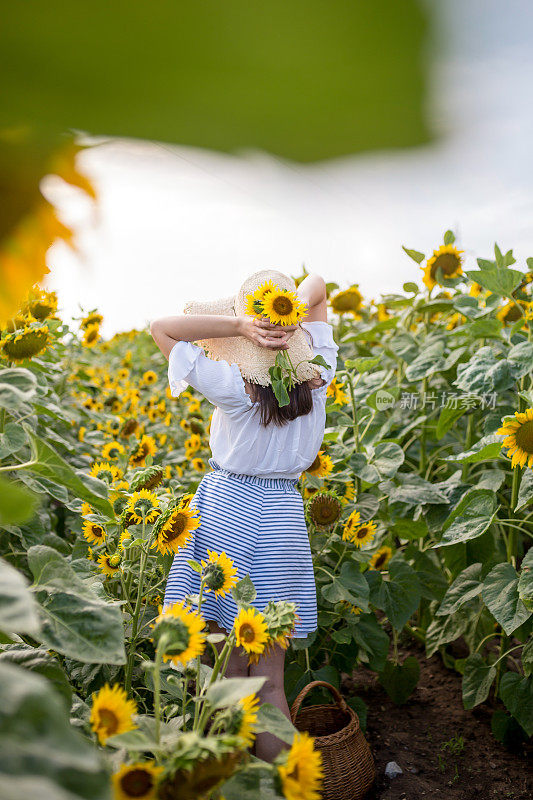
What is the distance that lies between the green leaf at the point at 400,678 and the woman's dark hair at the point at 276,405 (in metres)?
0.88

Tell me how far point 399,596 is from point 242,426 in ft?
2.25

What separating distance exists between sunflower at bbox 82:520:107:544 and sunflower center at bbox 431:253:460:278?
139 cm

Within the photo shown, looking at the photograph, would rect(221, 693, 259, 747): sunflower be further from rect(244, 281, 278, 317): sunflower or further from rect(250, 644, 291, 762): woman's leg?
rect(244, 281, 278, 317): sunflower

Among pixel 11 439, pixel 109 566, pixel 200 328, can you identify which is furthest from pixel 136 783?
pixel 200 328

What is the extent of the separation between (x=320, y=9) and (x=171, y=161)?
66 mm

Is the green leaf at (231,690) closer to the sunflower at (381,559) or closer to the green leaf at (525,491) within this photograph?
the green leaf at (525,491)

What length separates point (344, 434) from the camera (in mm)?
2242

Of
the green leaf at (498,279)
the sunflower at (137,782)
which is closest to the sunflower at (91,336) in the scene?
the green leaf at (498,279)

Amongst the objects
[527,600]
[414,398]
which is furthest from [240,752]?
[414,398]

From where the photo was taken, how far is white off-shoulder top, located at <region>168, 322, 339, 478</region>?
1541 millimetres

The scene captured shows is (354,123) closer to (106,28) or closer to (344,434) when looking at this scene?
(106,28)

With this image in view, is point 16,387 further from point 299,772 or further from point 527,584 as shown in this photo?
→ point 527,584

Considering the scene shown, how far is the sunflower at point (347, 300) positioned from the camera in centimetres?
255

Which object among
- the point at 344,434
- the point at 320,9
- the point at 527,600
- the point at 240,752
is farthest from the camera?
the point at 344,434
